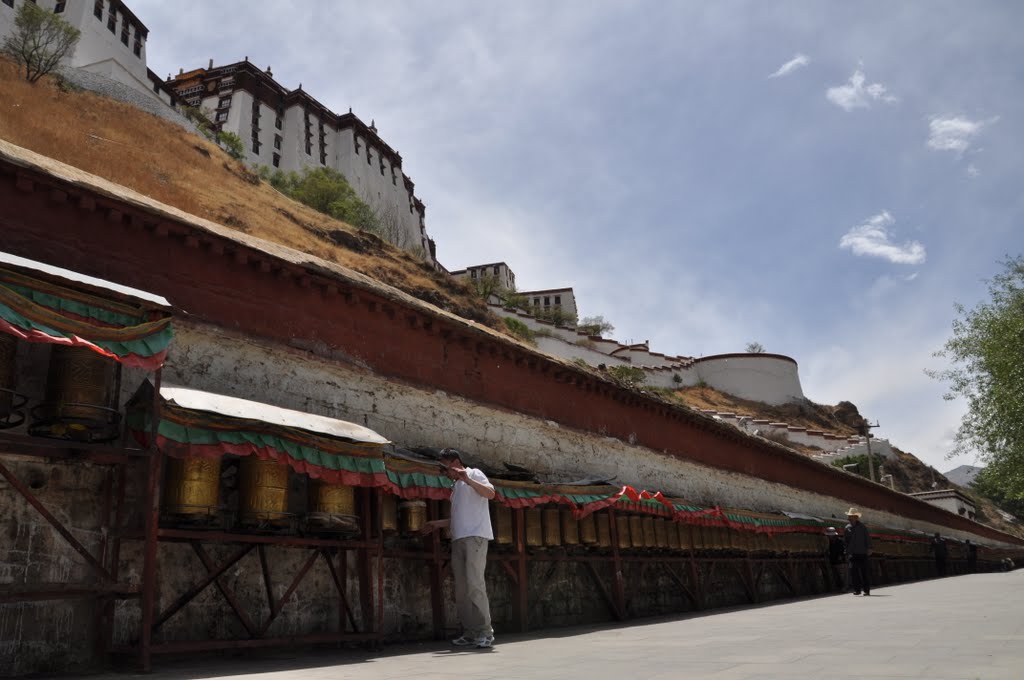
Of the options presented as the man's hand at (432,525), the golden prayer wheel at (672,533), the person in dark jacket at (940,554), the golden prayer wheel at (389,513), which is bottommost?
the person in dark jacket at (940,554)

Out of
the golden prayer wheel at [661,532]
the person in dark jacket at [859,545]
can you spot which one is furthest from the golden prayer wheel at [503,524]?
the person in dark jacket at [859,545]

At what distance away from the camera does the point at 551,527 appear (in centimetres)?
955

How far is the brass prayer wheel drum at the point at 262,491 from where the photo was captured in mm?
6176

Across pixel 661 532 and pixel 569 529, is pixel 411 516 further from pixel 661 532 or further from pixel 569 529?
pixel 661 532

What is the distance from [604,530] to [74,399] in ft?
23.6

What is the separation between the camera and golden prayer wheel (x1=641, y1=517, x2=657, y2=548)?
11.4 meters

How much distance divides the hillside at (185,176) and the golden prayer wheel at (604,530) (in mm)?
24116

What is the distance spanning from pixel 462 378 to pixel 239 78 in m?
58.8

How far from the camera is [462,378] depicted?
1009cm

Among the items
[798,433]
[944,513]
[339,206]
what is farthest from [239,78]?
[944,513]

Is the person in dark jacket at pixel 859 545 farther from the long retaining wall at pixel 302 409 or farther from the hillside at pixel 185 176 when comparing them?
the hillside at pixel 185 176

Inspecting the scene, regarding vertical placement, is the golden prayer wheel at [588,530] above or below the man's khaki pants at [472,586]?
above

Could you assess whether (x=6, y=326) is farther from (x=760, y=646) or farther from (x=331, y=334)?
(x=760, y=646)

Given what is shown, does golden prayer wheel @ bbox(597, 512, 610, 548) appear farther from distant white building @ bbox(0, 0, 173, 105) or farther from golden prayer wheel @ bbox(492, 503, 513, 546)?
distant white building @ bbox(0, 0, 173, 105)
